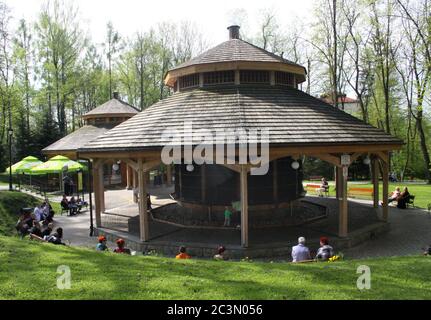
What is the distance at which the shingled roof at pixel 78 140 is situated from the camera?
90.8ft

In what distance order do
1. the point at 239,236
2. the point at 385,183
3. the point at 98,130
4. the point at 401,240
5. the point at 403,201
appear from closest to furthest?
the point at 239,236
the point at 401,240
the point at 385,183
the point at 403,201
the point at 98,130

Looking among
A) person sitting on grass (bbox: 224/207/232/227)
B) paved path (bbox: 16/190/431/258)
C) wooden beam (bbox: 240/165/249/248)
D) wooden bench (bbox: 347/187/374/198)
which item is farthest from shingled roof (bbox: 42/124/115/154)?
wooden beam (bbox: 240/165/249/248)

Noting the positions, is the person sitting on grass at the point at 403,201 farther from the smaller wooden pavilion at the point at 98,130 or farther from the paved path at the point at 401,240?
the smaller wooden pavilion at the point at 98,130

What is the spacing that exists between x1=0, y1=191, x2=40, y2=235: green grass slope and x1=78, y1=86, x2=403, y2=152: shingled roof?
16.3 feet

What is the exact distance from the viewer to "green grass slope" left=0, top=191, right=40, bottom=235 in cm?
1449

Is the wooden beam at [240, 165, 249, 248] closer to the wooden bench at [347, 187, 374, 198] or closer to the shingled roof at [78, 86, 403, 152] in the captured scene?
the shingled roof at [78, 86, 403, 152]

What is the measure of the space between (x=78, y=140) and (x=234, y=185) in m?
19.2

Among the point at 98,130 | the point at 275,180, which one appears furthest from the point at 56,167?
the point at 275,180

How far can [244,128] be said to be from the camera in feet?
36.0

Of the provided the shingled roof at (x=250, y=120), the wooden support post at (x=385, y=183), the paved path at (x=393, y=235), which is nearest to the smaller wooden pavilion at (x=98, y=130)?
the paved path at (x=393, y=235)

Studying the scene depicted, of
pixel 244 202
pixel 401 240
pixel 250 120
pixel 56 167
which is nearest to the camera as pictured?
pixel 244 202

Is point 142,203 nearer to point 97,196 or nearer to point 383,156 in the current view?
point 97,196

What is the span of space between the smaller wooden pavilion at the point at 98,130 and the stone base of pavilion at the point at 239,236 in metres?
14.7

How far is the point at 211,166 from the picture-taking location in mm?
13680
